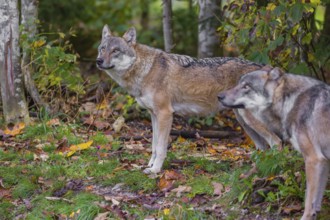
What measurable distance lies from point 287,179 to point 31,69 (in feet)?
18.9

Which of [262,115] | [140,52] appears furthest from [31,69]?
[262,115]

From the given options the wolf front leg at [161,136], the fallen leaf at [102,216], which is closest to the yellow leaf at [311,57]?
the wolf front leg at [161,136]

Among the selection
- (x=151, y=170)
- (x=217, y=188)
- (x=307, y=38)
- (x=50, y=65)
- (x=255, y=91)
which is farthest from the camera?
(x=50, y=65)

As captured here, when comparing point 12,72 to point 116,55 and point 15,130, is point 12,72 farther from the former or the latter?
point 116,55

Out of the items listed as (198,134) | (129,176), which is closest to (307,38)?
(198,134)

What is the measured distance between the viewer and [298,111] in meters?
5.89

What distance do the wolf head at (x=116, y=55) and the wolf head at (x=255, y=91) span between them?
8.05 ft

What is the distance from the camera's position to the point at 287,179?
6.34 metres

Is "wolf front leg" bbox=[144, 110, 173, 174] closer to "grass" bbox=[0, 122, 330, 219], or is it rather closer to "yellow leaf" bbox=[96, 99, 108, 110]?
"grass" bbox=[0, 122, 330, 219]

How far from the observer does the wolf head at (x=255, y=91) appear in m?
6.11

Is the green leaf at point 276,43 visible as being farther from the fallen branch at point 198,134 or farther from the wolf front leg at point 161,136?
the fallen branch at point 198,134

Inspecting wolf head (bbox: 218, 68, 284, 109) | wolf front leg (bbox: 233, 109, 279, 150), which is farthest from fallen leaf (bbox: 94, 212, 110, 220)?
wolf front leg (bbox: 233, 109, 279, 150)

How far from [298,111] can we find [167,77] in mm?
2834

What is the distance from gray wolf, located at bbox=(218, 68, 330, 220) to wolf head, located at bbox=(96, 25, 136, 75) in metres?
2.46
